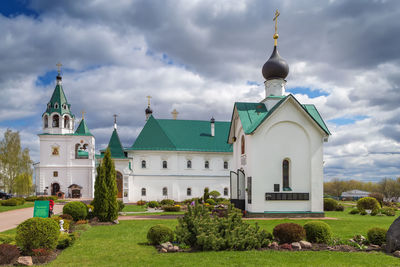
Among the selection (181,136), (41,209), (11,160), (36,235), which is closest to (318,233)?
(36,235)

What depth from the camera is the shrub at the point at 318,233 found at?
520 inches

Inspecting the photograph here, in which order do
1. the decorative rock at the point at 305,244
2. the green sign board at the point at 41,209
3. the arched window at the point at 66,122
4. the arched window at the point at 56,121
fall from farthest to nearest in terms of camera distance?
the arched window at the point at 66,122, the arched window at the point at 56,121, the green sign board at the point at 41,209, the decorative rock at the point at 305,244

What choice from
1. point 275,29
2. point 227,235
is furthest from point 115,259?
point 275,29

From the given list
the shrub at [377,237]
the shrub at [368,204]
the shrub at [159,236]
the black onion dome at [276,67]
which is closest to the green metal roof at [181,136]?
the shrub at [368,204]

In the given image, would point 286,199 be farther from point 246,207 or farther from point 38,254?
point 38,254

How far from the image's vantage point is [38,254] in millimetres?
11031

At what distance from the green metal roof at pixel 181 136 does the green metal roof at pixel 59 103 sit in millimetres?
12314

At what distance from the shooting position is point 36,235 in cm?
1139

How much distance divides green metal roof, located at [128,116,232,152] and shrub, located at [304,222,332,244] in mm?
30798

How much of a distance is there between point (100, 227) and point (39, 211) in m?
3.10

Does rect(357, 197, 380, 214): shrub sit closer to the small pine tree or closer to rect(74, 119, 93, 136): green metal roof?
the small pine tree

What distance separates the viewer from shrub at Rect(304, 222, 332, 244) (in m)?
13.2

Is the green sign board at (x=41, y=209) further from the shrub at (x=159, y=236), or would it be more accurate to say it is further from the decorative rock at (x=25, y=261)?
the decorative rock at (x=25, y=261)

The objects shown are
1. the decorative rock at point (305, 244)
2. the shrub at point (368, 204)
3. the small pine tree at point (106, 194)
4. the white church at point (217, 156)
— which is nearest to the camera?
the decorative rock at point (305, 244)
